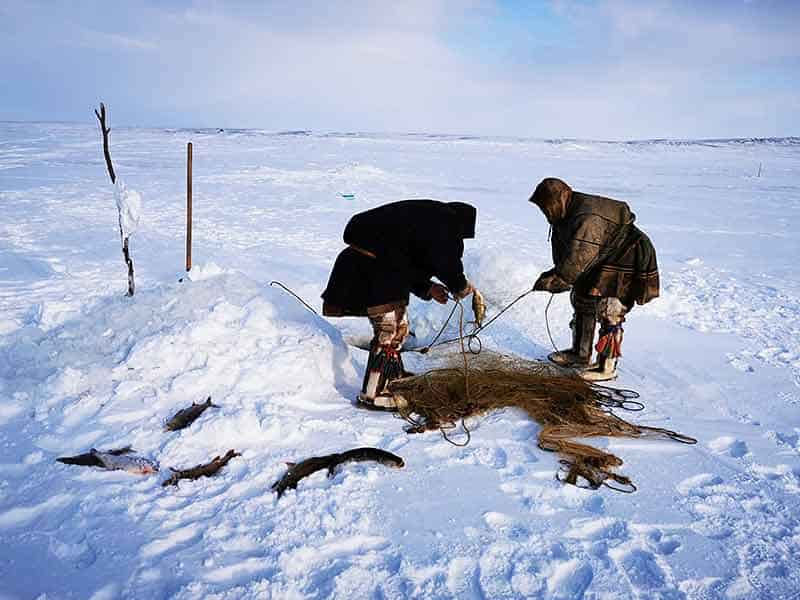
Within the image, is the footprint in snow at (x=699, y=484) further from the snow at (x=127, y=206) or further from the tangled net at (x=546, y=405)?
the snow at (x=127, y=206)

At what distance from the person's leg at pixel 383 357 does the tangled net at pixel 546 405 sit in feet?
0.41

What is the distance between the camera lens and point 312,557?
2.27 metres

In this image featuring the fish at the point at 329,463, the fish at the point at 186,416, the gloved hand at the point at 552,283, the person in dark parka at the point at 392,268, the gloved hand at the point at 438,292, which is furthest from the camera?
the gloved hand at the point at 552,283

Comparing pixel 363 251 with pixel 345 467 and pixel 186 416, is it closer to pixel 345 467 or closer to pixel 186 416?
pixel 345 467

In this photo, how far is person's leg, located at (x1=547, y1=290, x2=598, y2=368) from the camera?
4.28m

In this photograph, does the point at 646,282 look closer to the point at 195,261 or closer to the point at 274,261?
the point at 274,261

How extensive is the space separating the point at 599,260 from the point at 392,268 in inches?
63.4

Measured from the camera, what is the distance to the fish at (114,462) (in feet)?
9.11

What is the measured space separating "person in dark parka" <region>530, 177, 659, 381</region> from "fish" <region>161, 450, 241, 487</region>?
2.50 meters

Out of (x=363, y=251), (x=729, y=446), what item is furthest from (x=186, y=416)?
(x=729, y=446)

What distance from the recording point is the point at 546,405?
3.53m

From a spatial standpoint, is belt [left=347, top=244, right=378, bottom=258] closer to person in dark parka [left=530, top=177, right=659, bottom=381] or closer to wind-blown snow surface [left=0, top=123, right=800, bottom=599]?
wind-blown snow surface [left=0, top=123, right=800, bottom=599]

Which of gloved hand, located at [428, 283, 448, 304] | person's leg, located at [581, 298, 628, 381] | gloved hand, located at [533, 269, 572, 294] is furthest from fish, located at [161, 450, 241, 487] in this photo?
person's leg, located at [581, 298, 628, 381]

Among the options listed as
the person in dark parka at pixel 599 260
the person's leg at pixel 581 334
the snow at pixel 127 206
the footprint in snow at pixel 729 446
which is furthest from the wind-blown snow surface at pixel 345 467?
the snow at pixel 127 206
